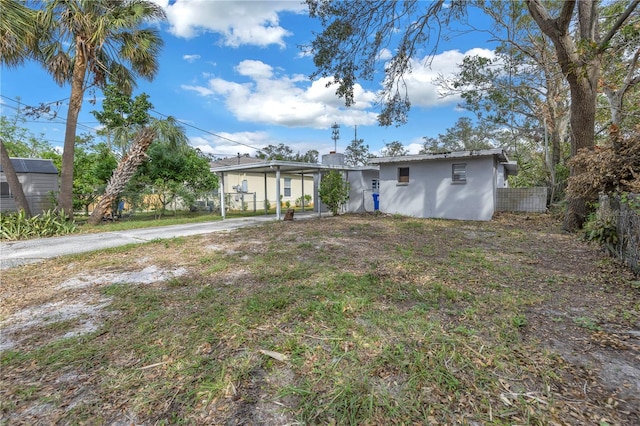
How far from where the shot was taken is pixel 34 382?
6.53 feet

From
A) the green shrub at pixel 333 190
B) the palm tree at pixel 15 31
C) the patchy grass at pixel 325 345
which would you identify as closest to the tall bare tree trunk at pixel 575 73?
the patchy grass at pixel 325 345

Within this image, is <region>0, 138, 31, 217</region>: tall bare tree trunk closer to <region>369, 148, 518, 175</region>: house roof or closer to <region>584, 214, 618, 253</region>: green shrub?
<region>369, 148, 518, 175</region>: house roof

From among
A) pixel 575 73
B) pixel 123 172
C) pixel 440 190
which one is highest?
pixel 575 73

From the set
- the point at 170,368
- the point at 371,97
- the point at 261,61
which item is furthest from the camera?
the point at 261,61

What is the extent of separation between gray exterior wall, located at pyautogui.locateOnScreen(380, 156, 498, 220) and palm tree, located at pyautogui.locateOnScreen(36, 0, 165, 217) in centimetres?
1070

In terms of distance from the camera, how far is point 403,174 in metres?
13.4

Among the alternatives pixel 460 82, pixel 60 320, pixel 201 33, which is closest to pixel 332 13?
pixel 60 320

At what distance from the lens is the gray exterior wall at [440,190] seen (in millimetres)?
11484

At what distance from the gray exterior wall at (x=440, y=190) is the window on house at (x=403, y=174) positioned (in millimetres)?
147

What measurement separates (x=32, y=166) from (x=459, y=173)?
1767 cm

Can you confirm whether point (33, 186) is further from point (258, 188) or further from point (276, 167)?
point (258, 188)

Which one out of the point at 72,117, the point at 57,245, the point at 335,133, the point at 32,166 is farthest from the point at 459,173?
the point at 335,133

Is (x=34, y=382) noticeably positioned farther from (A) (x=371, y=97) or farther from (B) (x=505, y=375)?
(A) (x=371, y=97)

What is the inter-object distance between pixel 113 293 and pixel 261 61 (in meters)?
14.9
